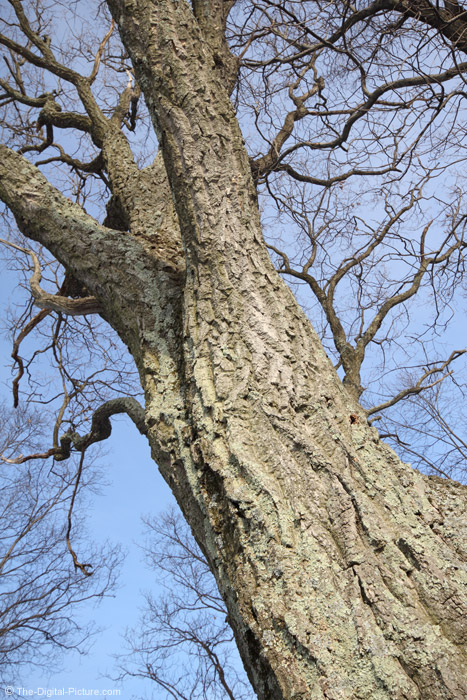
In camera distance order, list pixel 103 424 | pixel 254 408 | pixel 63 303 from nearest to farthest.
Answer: pixel 254 408 → pixel 63 303 → pixel 103 424

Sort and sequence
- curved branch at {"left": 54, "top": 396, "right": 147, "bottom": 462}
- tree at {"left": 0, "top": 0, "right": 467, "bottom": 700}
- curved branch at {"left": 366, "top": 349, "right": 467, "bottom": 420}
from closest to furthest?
tree at {"left": 0, "top": 0, "right": 467, "bottom": 700} → curved branch at {"left": 54, "top": 396, "right": 147, "bottom": 462} → curved branch at {"left": 366, "top": 349, "right": 467, "bottom": 420}

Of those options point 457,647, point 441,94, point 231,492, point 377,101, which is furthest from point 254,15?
point 457,647

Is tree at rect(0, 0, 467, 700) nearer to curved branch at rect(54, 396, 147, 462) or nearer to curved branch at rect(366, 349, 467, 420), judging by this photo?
curved branch at rect(54, 396, 147, 462)

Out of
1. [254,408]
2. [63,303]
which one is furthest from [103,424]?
[254,408]

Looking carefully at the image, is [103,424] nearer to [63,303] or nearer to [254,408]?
[63,303]

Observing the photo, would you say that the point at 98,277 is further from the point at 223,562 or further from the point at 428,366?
the point at 428,366

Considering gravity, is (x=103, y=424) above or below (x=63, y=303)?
below

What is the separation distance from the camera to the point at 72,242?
2631mm

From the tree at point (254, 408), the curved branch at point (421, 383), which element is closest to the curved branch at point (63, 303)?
the tree at point (254, 408)

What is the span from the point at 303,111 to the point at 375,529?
4.27 m

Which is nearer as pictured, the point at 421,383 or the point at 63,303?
the point at 63,303

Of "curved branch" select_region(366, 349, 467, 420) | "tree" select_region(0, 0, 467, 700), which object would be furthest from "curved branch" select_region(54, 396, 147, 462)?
"curved branch" select_region(366, 349, 467, 420)

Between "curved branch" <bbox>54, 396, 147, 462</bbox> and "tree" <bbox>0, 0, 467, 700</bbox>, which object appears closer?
"tree" <bbox>0, 0, 467, 700</bbox>

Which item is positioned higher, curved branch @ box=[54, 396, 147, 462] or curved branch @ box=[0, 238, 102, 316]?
curved branch @ box=[0, 238, 102, 316]
